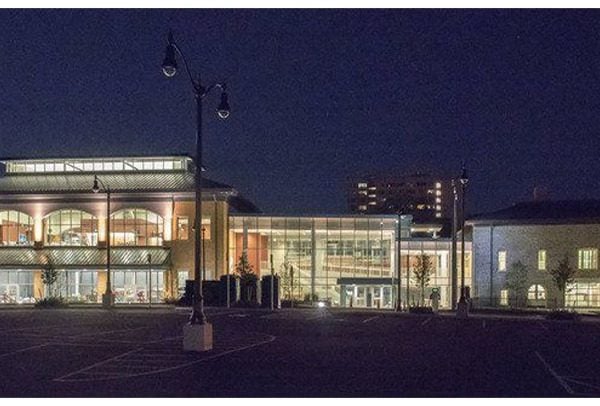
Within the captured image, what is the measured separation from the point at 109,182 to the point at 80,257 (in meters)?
6.44

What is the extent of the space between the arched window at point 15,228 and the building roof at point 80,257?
0.96m

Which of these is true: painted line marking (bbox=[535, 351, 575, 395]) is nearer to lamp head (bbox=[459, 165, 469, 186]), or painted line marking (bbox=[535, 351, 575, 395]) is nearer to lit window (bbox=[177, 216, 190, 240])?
lamp head (bbox=[459, 165, 469, 186])

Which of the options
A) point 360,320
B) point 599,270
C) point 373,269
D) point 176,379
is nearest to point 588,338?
point 360,320

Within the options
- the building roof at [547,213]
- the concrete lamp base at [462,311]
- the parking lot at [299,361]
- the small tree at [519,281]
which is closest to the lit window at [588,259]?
the building roof at [547,213]

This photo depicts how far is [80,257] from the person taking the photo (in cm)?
6862

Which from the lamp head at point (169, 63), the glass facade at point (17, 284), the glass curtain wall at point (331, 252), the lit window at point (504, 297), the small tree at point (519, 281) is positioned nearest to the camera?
the lamp head at point (169, 63)

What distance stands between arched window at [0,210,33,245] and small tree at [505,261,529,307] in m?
37.4

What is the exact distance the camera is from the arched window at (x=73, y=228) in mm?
69688

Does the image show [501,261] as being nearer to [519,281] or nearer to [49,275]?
[519,281]

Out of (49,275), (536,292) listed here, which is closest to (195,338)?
(49,275)

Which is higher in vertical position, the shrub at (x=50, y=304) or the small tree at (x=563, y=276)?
the small tree at (x=563, y=276)

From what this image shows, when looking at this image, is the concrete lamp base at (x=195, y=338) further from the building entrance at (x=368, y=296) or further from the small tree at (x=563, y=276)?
the building entrance at (x=368, y=296)

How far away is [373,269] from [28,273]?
27209 mm

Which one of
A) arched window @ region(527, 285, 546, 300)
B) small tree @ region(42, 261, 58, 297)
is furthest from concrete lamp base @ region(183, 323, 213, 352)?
arched window @ region(527, 285, 546, 300)
